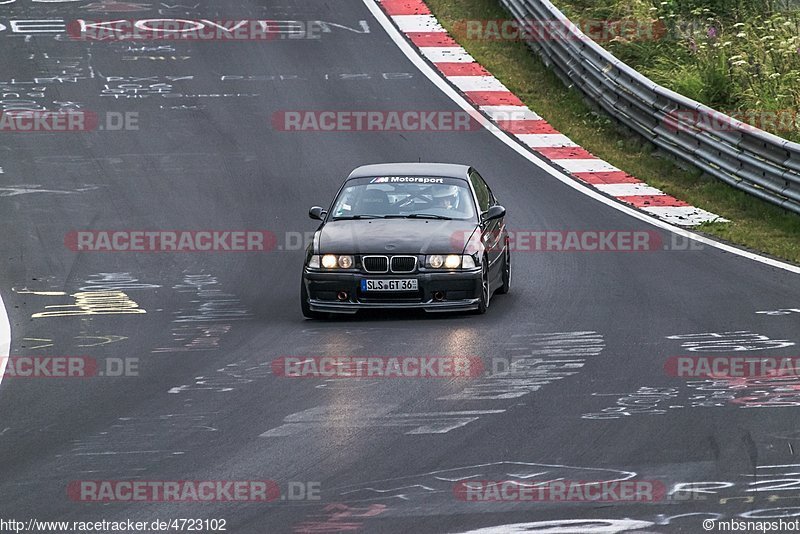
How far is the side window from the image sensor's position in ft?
48.3

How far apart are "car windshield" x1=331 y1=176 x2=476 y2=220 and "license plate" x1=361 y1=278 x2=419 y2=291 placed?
1.10 meters

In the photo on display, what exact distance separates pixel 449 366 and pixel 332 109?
12.3 metres

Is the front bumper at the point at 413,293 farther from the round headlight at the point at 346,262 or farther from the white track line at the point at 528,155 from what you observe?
the white track line at the point at 528,155

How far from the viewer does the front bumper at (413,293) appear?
13.2 metres

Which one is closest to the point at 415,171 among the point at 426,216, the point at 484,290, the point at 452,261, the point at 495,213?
the point at 426,216

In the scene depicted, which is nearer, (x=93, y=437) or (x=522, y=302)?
(x=93, y=437)

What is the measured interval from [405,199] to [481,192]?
1.09 m

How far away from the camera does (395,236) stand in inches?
531

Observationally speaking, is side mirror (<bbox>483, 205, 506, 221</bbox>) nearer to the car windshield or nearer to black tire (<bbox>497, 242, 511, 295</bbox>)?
the car windshield

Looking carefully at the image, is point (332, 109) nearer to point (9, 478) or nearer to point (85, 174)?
point (85, 174)

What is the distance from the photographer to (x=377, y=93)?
2345 centimetres

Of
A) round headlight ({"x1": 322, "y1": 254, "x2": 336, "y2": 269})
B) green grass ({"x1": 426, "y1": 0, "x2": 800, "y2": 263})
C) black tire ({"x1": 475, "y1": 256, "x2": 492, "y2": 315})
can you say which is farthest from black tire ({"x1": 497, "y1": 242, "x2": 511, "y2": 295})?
green grass ({"x1": 426, "y1": 0, "x2": 800, "y2": 263})

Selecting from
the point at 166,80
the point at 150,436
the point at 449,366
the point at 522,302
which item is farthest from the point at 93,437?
the point at 166,80

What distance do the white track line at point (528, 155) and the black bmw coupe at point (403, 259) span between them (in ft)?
11.9
